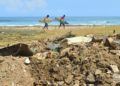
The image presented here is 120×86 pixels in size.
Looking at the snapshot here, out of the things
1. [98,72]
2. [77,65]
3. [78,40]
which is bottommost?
[98,72]

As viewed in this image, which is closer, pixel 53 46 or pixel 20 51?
pixel 20 51

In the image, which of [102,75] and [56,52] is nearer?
[102,75]

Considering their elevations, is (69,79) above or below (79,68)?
below

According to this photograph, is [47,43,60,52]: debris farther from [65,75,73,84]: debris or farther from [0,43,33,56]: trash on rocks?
[65,75,73,84]: debris

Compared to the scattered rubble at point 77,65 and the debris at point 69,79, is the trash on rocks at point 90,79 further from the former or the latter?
the debris at point 69,79

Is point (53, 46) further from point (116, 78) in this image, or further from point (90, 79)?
point (116, 78)

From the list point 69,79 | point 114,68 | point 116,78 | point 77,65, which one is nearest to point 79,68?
point 77,65

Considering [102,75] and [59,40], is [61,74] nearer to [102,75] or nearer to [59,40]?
[102,75]

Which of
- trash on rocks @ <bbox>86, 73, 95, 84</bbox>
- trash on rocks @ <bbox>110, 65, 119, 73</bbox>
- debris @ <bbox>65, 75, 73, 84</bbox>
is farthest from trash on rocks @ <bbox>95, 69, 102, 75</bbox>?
debris @ <bbox>65, 75, 73, 84</bbox>

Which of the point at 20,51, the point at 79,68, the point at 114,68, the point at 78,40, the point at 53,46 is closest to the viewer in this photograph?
the point at 114,68

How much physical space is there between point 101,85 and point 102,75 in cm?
28

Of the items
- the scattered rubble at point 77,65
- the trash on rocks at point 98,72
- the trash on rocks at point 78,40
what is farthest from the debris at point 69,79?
the trash on rocks at point 78,40

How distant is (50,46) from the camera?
49.3ft

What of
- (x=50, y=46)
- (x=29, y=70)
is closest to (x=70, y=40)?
(x=50, y=46)
